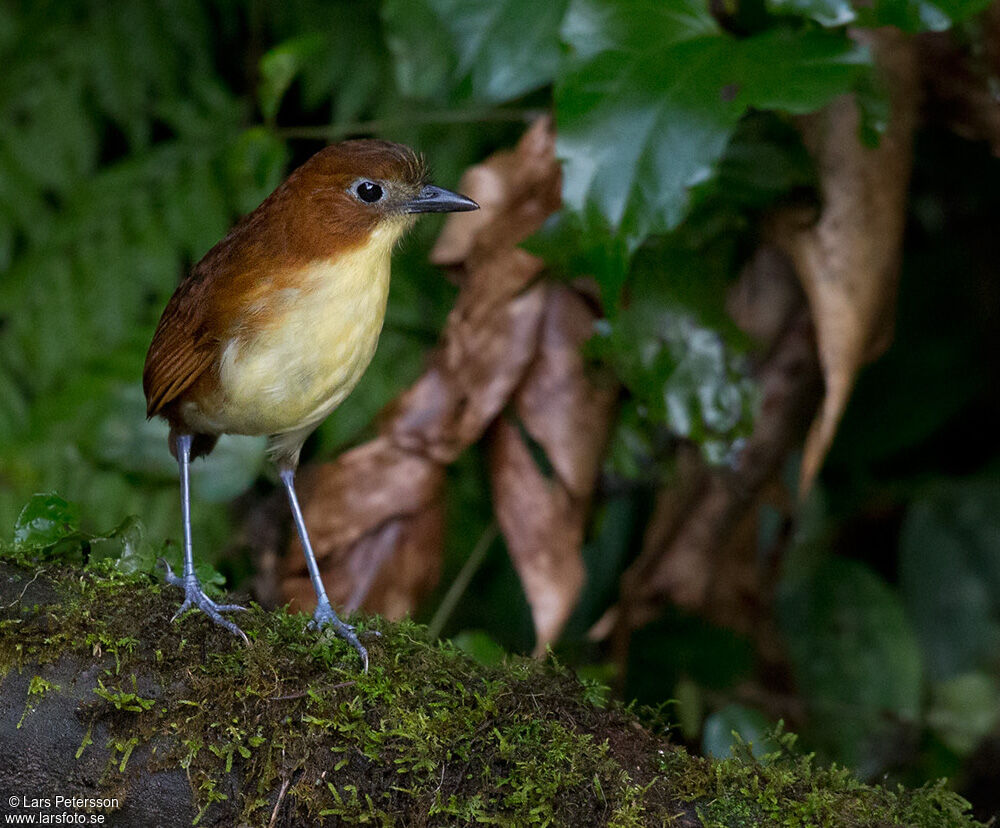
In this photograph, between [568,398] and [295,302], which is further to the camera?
[568,398]

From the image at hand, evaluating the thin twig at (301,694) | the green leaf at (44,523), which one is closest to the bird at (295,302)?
the green leaf at (44,523)

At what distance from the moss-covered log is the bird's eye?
0.91m

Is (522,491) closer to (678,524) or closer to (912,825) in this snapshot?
(678,524)

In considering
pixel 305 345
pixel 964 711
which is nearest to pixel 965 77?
pixel 964 711

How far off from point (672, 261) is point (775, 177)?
1.06 feet

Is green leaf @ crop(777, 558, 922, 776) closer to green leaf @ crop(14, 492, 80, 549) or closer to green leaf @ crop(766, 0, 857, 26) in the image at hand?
green leaf @ crop(766, 0, 857, 26)

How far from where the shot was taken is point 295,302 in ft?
7.02

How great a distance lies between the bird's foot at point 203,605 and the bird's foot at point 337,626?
5.1 inches

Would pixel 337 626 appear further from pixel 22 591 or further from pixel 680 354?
pixel 680 354

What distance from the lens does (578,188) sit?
2.46 meters

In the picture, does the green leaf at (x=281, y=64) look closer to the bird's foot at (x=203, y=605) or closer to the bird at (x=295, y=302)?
the bird at (x=295, y=302)

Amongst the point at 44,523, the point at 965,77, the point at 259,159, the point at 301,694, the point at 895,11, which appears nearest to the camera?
the point at 301,694

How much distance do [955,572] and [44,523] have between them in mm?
2988

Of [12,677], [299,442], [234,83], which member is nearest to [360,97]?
[234,83]
